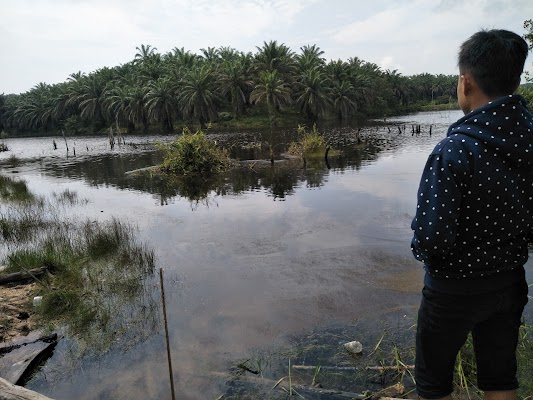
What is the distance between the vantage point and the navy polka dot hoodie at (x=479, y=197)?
5.98 feet

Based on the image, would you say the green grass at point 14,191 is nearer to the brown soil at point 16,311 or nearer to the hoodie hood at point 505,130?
the brown soil at point 16,311

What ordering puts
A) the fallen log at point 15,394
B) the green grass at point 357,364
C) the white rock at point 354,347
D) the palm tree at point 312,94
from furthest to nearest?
the palm tree at point 312,94
the white rock at point 354,347
the green grass at point 357,364
the fallen log at point 15,394

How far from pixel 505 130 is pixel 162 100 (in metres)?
62.5

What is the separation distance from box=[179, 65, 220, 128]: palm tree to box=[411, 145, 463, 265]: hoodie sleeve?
57.6 meters

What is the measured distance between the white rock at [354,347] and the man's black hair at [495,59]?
359 cm

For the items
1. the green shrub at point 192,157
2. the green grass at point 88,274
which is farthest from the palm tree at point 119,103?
the green grass at point 88,274

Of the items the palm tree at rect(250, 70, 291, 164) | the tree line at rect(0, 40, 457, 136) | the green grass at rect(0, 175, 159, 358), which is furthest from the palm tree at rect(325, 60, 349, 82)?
the green grass at rect(0, 175, 159, 358)

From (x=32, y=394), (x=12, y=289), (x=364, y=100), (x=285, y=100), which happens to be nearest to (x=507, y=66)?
(x=32, y=394)

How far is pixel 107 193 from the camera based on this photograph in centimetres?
1689

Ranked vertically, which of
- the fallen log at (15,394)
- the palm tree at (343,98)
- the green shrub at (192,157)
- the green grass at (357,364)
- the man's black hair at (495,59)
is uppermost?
the palm tree at (343,98)

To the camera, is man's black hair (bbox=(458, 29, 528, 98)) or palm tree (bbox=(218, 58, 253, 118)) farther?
palm tree (bbox=(218, 58, 253, 118))

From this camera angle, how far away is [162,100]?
197 feet

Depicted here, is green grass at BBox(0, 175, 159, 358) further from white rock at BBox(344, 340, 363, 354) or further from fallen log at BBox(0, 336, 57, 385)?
white rock at BBox(344, 340, 363, 354)

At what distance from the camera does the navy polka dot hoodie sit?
5.98 ft
